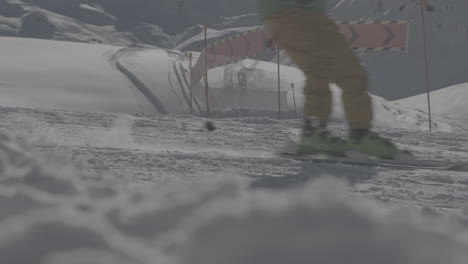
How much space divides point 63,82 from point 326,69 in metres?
7.91

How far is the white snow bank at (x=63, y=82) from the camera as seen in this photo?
27.9 ft

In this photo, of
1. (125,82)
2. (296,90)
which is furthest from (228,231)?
(296,90)

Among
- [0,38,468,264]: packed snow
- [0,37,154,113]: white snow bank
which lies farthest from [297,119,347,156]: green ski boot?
[0,37,154,113]: white snow bank

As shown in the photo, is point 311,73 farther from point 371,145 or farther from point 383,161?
point 383,161

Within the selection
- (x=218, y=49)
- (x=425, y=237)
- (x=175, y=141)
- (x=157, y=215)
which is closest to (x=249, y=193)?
(x=157, y=215)

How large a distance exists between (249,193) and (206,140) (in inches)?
93.0

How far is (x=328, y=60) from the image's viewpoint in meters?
2.41

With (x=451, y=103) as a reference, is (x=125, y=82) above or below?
above

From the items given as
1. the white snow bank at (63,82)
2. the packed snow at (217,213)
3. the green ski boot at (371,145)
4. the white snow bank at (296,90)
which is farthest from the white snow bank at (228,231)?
the white snow bank at (296,90)

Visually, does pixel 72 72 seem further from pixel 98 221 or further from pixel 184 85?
pixel 98 221

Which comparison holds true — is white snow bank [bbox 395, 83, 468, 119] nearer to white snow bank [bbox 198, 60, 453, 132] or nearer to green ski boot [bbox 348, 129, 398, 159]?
white snow bank [bbox 198, 60, 453, 132]

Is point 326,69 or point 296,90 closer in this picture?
point 326,69

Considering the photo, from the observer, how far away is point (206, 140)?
3.11 m

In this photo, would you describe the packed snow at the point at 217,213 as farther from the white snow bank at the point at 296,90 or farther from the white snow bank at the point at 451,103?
the white snow bank at the point at 451,103
